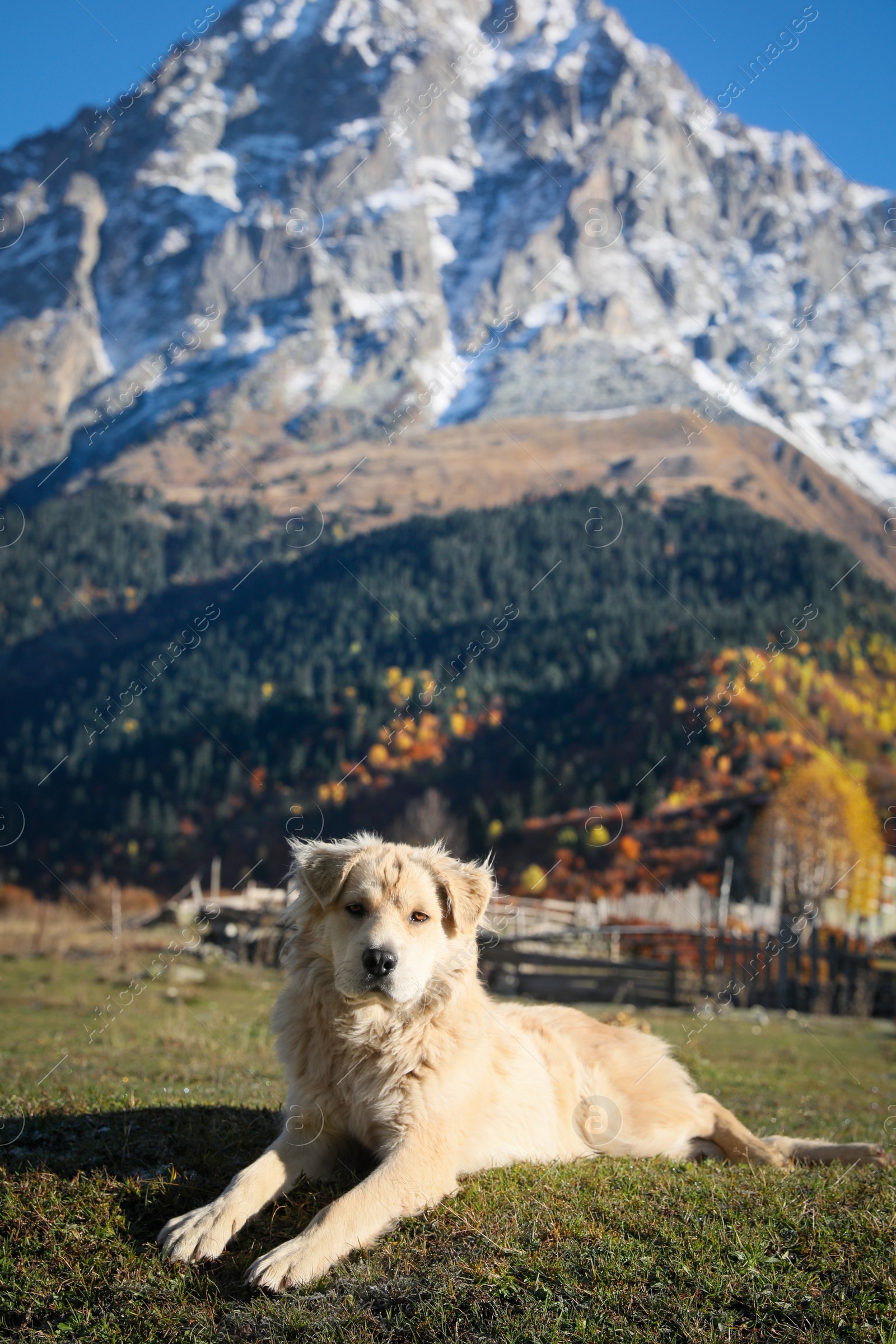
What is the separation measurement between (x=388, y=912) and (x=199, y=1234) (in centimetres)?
160

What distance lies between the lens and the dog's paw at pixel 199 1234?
411 centimetres

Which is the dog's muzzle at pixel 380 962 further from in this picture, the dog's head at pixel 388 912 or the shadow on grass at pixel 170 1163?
the shadow on grass at pixel 170 1163

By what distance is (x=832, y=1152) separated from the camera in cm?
597

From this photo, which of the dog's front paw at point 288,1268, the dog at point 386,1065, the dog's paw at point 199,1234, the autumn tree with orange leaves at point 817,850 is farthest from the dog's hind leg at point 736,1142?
the autumn tree with orange leaves at point 817,850

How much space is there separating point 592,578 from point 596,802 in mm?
39179

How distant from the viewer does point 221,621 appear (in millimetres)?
110938

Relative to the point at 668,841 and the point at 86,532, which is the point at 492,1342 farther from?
the point at 86,532

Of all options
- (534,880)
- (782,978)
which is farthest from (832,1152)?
(534,880)

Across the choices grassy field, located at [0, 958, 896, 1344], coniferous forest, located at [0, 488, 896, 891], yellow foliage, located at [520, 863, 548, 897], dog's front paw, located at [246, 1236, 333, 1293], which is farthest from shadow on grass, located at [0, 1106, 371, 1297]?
coniferous forest, located at [0, 488, 896, 891]

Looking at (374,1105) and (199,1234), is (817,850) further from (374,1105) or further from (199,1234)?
(199,1234)

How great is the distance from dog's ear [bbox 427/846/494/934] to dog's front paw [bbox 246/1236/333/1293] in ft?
5.38

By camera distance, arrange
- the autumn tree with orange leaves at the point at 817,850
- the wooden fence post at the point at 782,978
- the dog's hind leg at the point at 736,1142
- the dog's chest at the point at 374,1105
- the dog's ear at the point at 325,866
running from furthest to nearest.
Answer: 1. the autumn tree with orange leaves at the point at 817,850
2. the wooden fence post at the point at 782,978
3. the dog's hind leg at the point at 736,1142
4. the dog's ear at the point at 325,866
5. the dog's chest at the point at 374,1105

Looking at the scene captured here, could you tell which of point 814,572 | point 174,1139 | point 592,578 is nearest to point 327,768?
point 592,578

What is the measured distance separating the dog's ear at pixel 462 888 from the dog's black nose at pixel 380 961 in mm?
618
